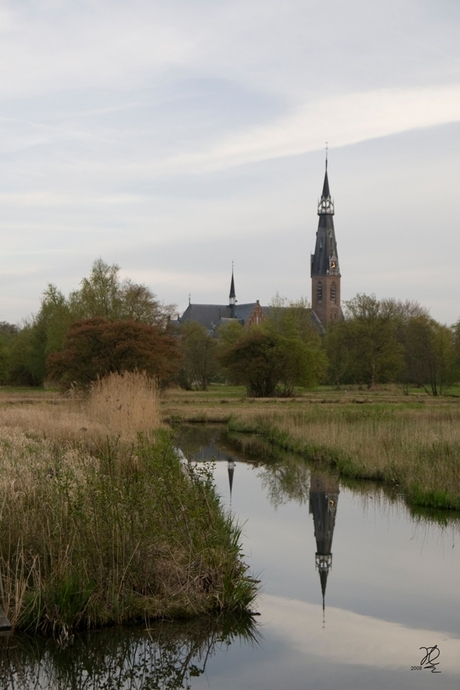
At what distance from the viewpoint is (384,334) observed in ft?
193

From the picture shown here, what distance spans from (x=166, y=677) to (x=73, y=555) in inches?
62.8

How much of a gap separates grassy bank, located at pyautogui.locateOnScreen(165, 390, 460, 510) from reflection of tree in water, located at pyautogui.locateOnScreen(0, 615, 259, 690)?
305 inches

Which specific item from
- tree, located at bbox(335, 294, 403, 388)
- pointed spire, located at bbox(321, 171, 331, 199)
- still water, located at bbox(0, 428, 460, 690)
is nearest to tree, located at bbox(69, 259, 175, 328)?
tree, located at bbox(335, 294, 403, 388)

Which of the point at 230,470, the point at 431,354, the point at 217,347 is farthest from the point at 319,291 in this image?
the point at 230,470

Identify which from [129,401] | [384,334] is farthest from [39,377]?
[129,401]

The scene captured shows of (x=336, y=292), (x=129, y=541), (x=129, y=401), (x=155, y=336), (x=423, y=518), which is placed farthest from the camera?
(x=336, y=292)

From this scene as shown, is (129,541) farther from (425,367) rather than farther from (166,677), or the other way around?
(425,367)

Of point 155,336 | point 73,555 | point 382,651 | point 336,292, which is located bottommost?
point 382,651

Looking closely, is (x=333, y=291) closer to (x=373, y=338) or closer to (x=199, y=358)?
(x=199, y=358)

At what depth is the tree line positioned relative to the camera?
3653cm

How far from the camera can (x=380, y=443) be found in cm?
1978

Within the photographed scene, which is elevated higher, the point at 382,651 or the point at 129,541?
the point at 129,541

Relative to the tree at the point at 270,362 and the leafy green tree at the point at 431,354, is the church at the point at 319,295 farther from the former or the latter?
the tree at the point at 270,362

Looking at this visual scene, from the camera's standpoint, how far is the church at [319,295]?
11606 cm
